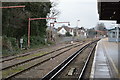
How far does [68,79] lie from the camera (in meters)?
11.9

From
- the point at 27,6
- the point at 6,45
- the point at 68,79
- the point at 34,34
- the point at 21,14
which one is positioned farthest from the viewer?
the point at 34,34

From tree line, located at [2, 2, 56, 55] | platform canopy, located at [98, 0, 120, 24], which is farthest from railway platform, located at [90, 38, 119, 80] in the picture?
tree line, located at [2, 2, 56, 55]

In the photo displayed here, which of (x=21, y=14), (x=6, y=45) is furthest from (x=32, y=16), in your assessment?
(x=6, y=45)

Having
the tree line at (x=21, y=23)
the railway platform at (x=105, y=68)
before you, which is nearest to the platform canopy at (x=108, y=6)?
the railway platform at (x=105, y=68)

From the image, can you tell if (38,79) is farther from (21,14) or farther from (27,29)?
(27,29)

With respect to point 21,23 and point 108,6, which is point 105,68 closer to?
point 108,6

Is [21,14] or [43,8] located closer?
[21,14]

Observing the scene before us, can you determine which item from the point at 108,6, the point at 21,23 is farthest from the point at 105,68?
the point at 21,23

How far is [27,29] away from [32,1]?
4.94 m

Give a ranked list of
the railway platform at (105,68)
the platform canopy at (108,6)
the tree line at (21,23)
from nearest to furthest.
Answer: the railway platform at (105,68)
the platform canopy at (108,6)
the tree line at (21,23)

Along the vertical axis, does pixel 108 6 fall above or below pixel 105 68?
above

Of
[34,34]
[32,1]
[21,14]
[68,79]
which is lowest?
[68,79]

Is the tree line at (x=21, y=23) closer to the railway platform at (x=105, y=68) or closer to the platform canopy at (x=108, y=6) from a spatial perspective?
the railway platform at (x=105, y=68)

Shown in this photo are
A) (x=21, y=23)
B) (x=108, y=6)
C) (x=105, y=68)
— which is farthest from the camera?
(x=21, y=23)
